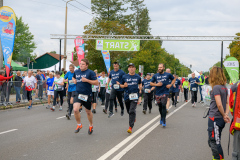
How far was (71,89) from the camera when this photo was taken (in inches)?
412

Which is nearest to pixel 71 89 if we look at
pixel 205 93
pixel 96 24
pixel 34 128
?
pixel 34 128

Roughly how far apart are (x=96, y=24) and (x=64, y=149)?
133ft

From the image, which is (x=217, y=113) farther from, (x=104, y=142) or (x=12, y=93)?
(x=12, y=93)

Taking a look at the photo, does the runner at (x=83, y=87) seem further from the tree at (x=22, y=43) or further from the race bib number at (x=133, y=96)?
the tree at (x=22, y=43)

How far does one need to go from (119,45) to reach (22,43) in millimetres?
35268

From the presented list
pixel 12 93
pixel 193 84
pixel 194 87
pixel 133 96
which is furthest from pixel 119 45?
pixel 133 96

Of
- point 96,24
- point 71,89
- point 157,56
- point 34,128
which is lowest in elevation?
point 34,128

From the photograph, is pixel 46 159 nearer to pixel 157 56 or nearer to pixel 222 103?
pixel 222 103

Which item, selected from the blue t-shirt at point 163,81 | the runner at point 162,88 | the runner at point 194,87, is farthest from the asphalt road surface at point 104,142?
the runner at point 194,87

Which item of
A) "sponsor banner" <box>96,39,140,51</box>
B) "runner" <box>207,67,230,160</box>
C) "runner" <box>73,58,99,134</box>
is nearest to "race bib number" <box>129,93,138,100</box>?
"runner" <box>73,58,99,134</box>

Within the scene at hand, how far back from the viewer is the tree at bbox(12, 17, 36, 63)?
52094 mm

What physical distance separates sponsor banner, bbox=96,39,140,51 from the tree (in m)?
32.9

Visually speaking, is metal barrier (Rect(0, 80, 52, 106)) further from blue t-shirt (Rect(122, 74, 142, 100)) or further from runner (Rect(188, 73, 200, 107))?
runner (Rect(188, 73, 200, 107))

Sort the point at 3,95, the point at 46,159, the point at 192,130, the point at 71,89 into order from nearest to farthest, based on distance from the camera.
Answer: the point at 46,159, the point at 192,130, the point at 71,89, the point at 3,95
